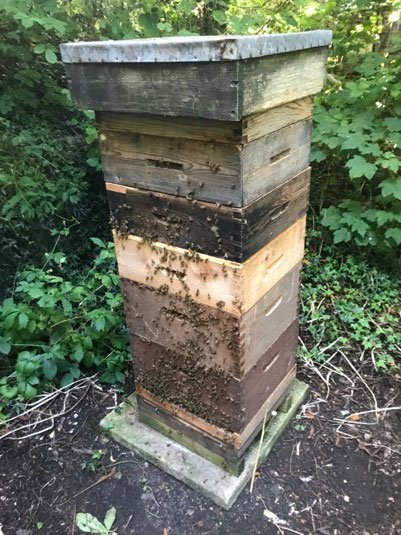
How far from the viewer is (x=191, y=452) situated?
2023 mm

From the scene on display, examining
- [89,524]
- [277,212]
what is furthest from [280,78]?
[89,524]

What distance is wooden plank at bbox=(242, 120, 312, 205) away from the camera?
51.5 inches

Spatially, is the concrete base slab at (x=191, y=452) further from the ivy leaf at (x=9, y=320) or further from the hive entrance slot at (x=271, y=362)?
the ivy leaf at (x=9, y=320)

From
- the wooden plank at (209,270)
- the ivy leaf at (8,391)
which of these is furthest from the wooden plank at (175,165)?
the ivy leaf at (8,391)

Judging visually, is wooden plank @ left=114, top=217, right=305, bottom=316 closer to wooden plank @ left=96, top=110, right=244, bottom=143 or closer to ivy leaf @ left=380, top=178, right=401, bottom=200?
wooden plank @ left=96, top=110, right=244, bottom=143

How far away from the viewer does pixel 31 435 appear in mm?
2260

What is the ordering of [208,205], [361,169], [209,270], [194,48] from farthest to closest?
1. [361,169]
2. [209,270]
3. [208,205]
4. [194,48]

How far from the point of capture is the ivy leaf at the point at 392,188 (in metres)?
2.77

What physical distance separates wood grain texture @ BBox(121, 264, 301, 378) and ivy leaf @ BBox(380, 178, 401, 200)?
127 centimetres

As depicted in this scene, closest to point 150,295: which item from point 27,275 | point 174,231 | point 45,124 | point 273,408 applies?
point 174,231

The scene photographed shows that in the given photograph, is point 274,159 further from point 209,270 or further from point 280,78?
point 209,270

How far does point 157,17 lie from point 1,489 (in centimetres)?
329

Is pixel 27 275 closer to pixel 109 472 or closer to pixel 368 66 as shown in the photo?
pixel 109 472

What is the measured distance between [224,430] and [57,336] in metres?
1.23
